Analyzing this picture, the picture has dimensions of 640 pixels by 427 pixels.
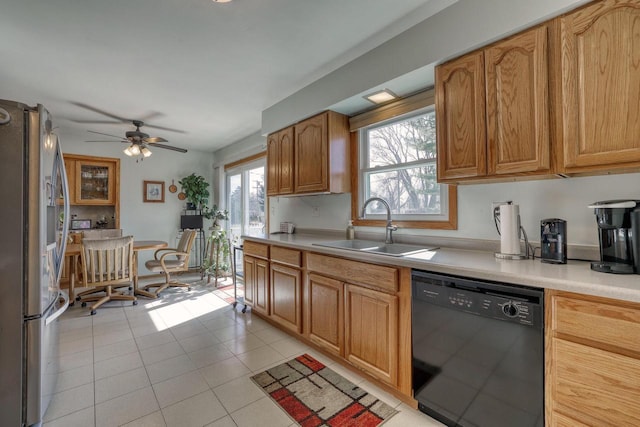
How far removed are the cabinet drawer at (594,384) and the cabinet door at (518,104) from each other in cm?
85

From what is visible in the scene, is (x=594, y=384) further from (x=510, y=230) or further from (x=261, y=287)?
(x=261, y=287)

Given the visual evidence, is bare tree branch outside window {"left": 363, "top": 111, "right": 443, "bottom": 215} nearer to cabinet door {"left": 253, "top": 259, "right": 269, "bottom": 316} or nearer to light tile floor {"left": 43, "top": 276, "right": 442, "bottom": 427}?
cabinet door {"left": 253, "top": 259, "right": 269, "bottom": 316}

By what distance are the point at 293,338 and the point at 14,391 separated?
1771 mm

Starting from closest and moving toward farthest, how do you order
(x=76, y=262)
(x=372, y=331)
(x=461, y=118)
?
1. (x=461, y=118)
2. (x=372, y=331)
3. (x=76, y=262)

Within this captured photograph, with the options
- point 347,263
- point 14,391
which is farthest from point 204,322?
point 347,263

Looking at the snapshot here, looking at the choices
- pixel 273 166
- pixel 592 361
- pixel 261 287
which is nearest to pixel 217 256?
pixel 261 287

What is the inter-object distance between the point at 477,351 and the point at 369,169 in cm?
175

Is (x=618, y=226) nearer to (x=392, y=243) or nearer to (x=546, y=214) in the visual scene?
(x=546, y=214)

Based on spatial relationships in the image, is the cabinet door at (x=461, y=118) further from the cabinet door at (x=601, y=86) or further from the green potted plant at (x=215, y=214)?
the green potted plant at (x=215, y=214)

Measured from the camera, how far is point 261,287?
2.96 m

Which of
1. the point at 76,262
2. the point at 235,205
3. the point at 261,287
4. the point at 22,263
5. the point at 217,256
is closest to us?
the point at 22,263

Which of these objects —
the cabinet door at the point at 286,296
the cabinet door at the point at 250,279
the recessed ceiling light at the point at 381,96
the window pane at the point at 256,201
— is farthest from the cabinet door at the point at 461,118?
the window pane at the point at 256,201

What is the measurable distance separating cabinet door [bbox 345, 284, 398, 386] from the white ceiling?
1.78 meters

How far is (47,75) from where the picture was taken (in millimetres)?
2582
